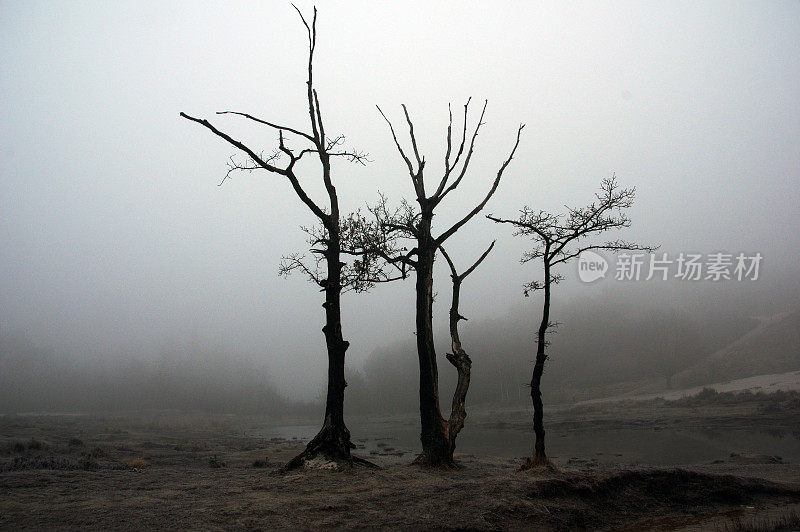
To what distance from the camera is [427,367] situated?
1582cm

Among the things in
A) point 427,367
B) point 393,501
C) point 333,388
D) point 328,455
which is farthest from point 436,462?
point 393,501

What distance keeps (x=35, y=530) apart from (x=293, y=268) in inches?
402

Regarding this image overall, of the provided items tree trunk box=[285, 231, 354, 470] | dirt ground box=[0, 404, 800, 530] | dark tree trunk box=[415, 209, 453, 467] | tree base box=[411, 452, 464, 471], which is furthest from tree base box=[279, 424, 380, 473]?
dark tree trunk box=[415, 209, 453, 467]

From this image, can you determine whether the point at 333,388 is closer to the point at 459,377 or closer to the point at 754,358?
the point at 459,377

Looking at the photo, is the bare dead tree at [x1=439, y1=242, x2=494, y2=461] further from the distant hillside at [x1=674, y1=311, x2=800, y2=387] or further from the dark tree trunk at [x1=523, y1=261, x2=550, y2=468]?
the distant hillside at [x1=674, y1=311, x2=800, y2=387]

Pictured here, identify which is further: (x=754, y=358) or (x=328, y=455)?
(x=754, y=358)

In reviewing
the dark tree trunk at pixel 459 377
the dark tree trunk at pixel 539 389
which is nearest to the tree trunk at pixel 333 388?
the dark tree trunk at pixel 459 377

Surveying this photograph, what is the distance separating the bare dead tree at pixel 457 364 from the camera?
15.6 meters

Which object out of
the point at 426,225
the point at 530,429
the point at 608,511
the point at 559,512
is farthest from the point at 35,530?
the point at 530,429

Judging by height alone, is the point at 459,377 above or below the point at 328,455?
above

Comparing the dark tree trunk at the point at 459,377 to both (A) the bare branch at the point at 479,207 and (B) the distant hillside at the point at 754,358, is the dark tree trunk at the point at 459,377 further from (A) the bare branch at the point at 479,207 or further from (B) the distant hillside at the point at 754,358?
(B) the distant hillside at the point at 754,358

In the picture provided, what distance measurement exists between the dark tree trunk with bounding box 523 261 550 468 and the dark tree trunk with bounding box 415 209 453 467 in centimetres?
269

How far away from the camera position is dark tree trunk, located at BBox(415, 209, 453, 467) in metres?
15.0

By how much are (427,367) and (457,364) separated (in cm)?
154
